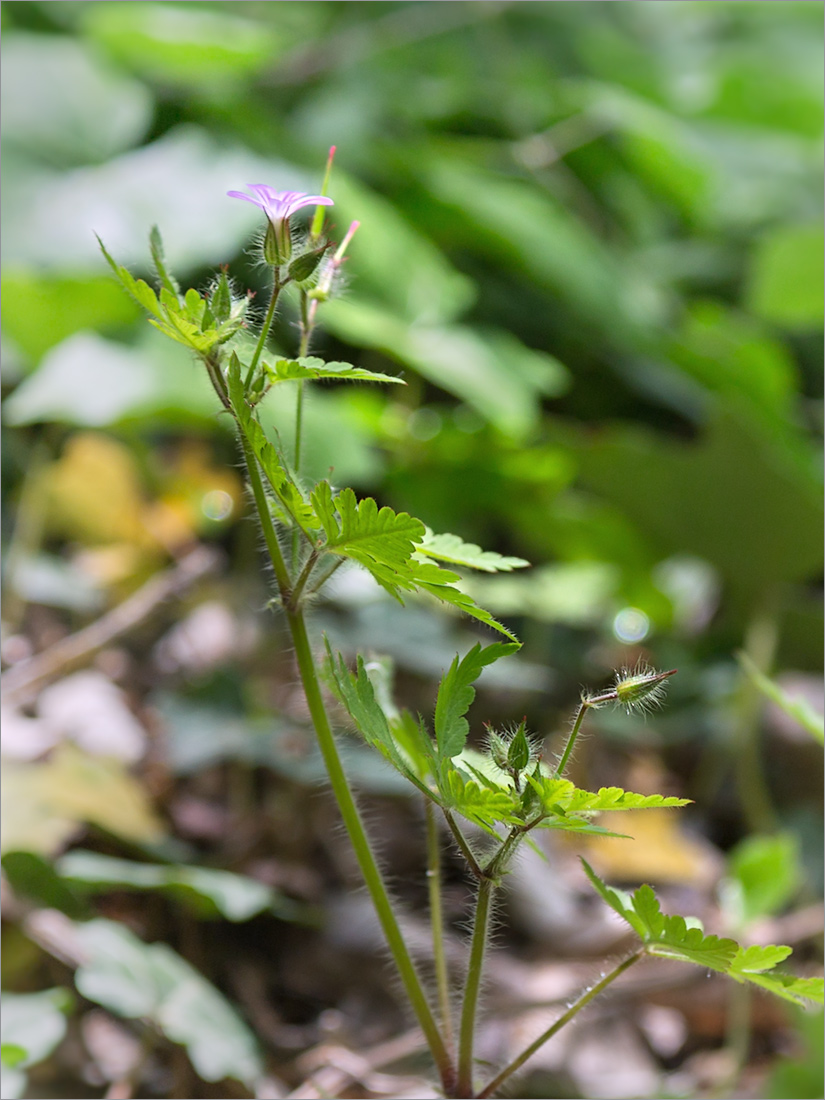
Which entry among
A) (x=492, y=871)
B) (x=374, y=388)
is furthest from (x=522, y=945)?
(x=374, y=388)

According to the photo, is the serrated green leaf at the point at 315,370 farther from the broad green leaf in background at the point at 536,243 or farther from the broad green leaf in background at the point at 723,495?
the broad green leaf in background at the point at 536,243

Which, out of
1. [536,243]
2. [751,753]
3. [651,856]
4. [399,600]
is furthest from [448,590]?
[536,243]

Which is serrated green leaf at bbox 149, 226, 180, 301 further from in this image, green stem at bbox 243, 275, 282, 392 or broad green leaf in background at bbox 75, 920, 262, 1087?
broad green leaf in background at bbox 75, 920, 262, 1087

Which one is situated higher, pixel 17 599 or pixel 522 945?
pixel 17 599

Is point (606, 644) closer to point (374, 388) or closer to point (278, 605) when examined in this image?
point (374, 388)

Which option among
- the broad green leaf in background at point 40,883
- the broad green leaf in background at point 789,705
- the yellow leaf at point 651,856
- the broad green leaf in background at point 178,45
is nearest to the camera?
the broad green leaf in background at point 789,705

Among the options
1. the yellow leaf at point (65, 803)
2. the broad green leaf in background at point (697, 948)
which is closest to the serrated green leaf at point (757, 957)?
the broad green leaf in background at point (697, 948)

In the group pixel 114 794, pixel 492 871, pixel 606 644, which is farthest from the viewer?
pixel 606 644
